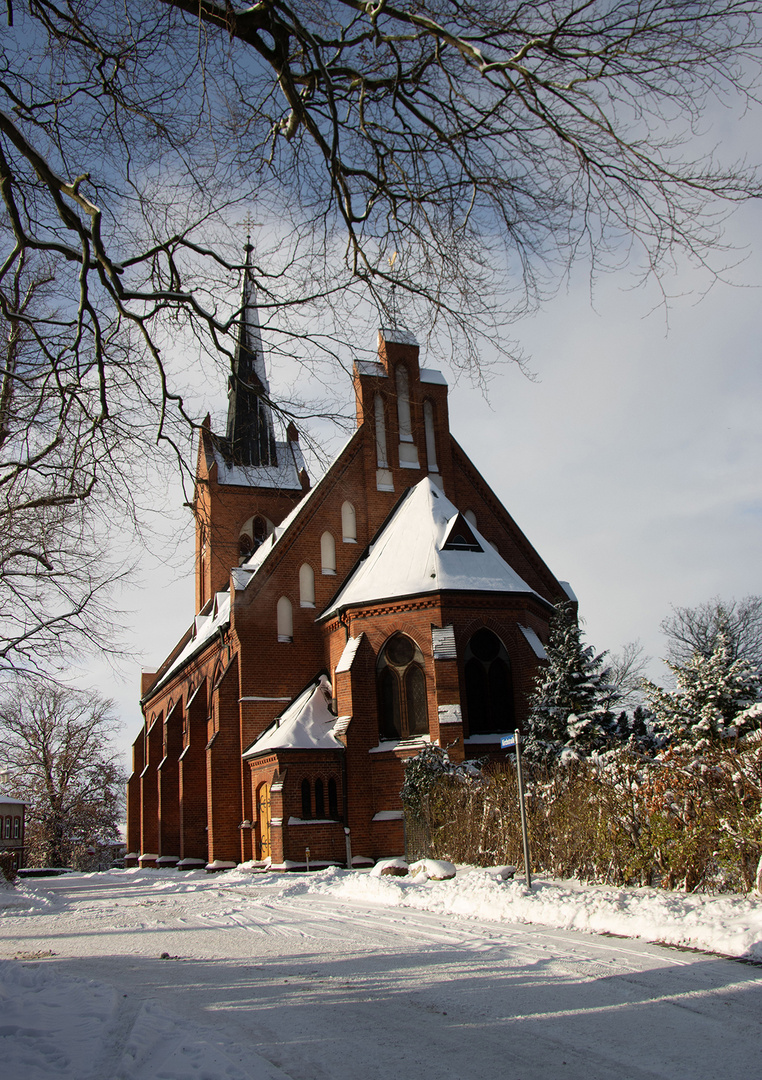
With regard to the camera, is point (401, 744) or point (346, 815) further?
point (401, 744)

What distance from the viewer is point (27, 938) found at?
11.2m

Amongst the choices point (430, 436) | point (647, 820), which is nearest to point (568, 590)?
point (430, 436)

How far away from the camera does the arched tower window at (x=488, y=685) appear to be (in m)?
23.2

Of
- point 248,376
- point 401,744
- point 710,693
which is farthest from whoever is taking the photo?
point 401,744

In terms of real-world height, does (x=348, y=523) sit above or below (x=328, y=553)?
above

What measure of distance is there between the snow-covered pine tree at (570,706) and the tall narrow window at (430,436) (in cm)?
1082

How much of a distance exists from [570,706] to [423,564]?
6548 mm

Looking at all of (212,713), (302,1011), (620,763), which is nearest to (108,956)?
(302,1011)

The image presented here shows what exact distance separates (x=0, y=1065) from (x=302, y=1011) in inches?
81.1

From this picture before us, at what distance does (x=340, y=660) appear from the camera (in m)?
24.4

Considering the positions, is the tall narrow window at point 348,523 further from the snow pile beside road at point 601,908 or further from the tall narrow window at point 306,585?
the snow pile beside road at point 601,908

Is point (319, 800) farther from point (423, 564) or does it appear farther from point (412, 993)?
point (412, 993)

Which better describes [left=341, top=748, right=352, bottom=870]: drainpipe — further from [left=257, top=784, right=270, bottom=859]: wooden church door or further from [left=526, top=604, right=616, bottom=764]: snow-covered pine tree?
[left=526, top=604, right=616, bottom=764]: snow-covered pine tree

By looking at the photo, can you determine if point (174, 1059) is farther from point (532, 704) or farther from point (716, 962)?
point (532, 704)
